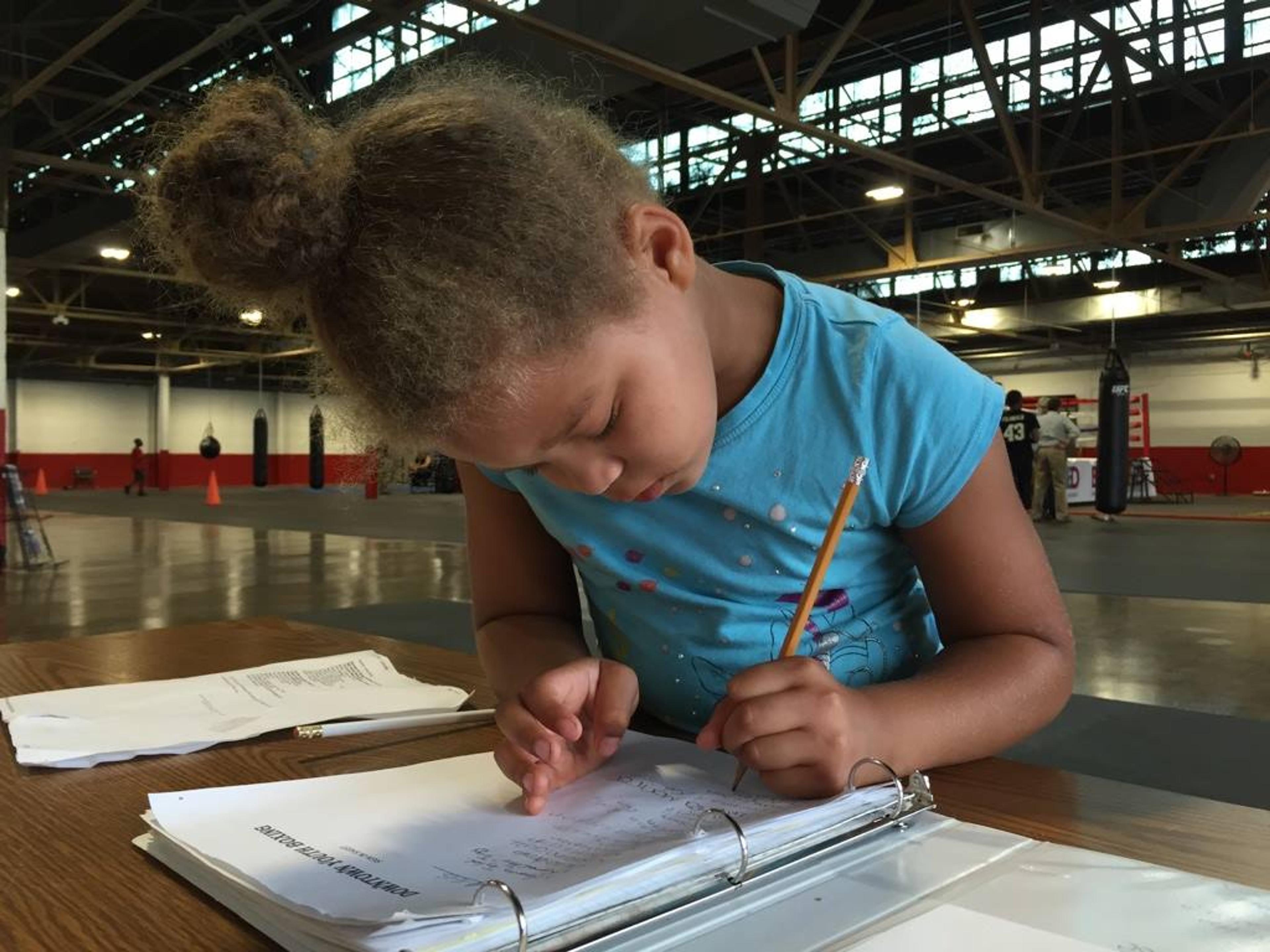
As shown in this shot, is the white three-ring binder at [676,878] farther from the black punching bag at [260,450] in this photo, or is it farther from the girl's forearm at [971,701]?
the black punching bag at [260,450]

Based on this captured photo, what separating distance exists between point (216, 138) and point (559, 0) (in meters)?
4.02

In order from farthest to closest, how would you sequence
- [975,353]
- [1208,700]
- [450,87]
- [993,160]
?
[975,353], [993,160], [1208,700], [450,87]

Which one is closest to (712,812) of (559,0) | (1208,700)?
(1208,700)

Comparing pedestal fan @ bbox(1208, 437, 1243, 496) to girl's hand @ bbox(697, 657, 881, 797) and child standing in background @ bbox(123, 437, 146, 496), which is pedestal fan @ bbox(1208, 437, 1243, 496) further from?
child standing in background @ bbox(123, 437, 146, 496)

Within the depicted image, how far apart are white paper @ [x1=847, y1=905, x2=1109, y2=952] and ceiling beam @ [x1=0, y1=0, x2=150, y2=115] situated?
451 centimetres

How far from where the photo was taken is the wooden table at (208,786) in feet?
1.25

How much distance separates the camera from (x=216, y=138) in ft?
1.68

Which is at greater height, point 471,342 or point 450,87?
point 450,87

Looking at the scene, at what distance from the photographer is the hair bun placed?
1.61ft

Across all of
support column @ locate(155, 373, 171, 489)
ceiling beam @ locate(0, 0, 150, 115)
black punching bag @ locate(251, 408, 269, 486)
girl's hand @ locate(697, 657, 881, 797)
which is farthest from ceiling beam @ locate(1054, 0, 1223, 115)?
support column @ locate(155, 373, 171, 489)

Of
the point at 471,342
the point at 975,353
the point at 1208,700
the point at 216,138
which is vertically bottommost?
the point at 1208,700

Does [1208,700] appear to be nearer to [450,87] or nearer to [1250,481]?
[450,87]

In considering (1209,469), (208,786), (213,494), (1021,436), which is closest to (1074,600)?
(208,786)

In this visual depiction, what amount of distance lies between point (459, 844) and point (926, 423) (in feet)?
1.24
